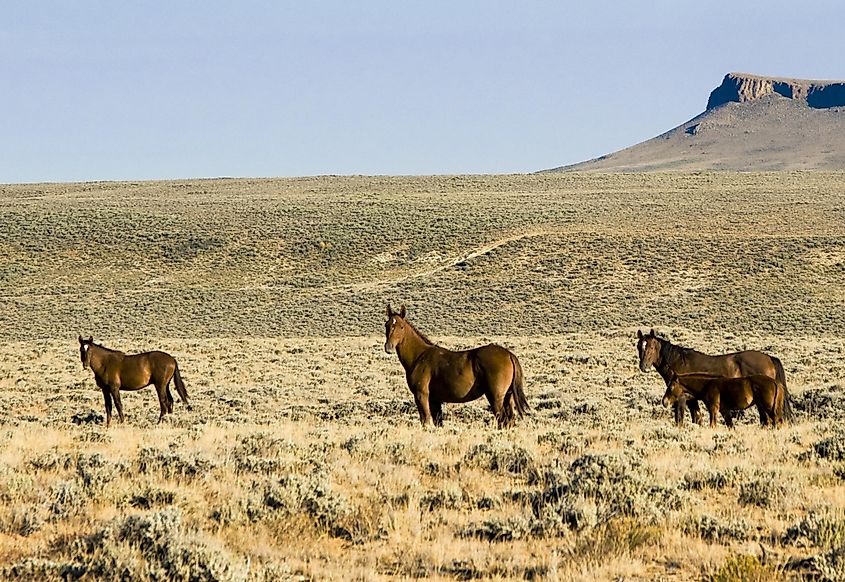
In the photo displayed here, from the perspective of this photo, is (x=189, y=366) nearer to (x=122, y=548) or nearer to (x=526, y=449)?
(x=526, y=449)

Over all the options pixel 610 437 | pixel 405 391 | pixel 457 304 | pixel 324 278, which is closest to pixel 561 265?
pixel 457 304

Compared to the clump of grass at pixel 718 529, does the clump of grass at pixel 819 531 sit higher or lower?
higher

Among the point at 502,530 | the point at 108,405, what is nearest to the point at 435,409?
the point at 502,530

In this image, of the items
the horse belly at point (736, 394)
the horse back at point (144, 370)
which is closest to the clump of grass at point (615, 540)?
the horse belly at point (736, 394)

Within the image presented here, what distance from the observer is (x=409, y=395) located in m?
21.8

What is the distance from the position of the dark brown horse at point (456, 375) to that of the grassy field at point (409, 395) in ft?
1.47

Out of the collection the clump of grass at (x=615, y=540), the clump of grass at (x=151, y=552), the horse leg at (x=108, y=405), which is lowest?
the horse leg at (x=108, y=405)

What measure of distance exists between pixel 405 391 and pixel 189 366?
366 inches

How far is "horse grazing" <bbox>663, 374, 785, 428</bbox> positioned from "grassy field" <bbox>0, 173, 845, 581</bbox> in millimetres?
1193

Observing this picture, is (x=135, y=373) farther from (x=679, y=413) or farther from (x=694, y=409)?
(x=694, y=409)

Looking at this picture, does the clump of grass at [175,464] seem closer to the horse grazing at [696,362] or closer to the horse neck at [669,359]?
the horse grazing at [696,362]

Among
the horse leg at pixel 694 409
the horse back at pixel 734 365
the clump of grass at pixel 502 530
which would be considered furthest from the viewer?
the horse back at pixel 734 365

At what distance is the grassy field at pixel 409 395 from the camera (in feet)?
20.1

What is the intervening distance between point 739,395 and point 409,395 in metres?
10.4
